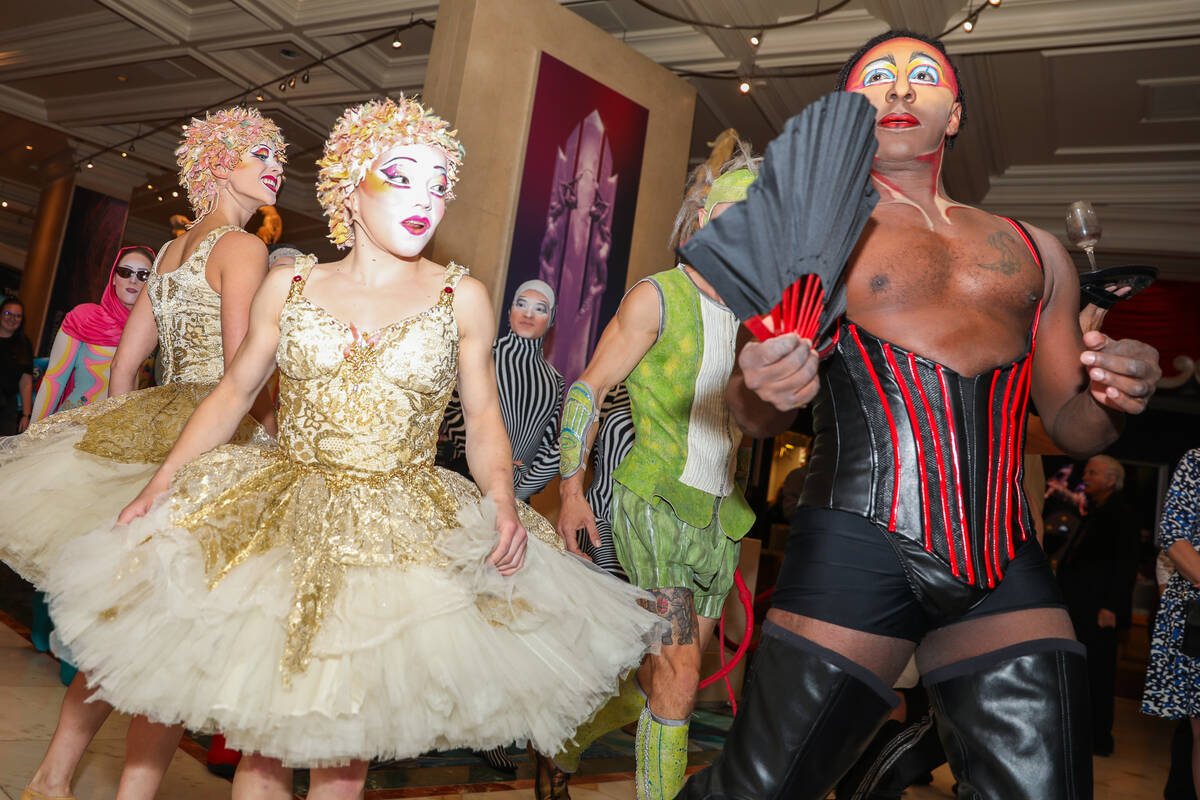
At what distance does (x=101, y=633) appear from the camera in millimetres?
1832

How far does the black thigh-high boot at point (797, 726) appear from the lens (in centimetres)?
162

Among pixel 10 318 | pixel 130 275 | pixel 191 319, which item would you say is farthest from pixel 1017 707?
pixel 10 318

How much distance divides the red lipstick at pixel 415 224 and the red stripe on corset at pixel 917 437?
116cm

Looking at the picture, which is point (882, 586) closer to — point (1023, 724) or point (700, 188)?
point (1023, 724)

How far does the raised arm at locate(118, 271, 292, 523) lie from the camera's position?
222 cm

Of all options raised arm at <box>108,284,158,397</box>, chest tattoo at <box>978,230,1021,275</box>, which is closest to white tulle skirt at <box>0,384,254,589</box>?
raised arm at <box>108,284,158,397</box>

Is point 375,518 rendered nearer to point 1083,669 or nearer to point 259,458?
point 259,458

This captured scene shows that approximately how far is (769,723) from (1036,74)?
24.3 feet

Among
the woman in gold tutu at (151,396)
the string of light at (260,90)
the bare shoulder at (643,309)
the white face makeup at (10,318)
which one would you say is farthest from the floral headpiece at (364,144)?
the string of light at (260,90)

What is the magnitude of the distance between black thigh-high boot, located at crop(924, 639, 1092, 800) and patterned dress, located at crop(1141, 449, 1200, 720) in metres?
3.02

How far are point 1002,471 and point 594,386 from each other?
1.39m

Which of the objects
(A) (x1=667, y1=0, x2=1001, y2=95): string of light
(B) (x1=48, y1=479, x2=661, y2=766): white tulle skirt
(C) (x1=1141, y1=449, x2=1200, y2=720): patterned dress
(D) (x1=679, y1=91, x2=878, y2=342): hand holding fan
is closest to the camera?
(D) (x1=679, y1=91, x2=878, y2=342): hand holding fan

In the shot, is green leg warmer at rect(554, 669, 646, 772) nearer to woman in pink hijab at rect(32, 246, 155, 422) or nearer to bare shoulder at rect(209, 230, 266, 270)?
bare shoulder at rect(209, 230, 266, 270)

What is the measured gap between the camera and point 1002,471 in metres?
1.75
